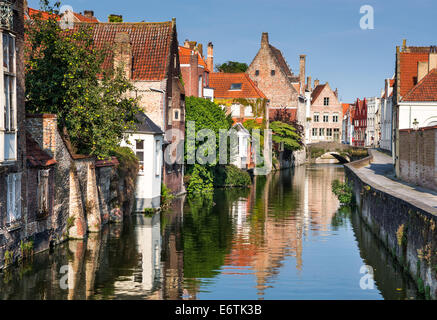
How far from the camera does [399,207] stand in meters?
21.0

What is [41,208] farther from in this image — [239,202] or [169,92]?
[239,202]

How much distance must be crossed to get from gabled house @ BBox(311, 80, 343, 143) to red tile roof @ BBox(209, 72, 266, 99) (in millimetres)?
38930

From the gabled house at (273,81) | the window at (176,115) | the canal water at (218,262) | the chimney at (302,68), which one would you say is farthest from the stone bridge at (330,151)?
the canal water at (218,262)

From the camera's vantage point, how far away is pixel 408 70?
49438 millimetres

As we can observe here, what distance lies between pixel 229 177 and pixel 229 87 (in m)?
23.7

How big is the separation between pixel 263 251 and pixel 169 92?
702 inches

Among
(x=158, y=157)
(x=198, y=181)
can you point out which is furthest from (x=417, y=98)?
(x=158, y=157)

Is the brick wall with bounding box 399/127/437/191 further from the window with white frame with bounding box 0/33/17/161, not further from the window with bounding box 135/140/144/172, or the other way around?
the window with white frame with bounding box 0/33/17/161

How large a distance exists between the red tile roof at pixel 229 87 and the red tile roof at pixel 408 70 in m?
25.6

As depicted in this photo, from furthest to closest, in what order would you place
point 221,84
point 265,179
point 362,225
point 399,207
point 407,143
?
point 221,84 < point 265,179 < point 407,143 < point 362,225 < point 399,207

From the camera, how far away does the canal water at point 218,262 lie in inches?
707

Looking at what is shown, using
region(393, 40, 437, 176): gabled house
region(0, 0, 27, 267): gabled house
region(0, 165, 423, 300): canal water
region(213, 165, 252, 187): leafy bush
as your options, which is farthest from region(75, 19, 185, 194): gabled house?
region(0, 0, 27, 267): gabled house

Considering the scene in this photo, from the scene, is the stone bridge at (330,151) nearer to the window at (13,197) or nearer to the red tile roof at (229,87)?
the red tile roof at (229,87)
